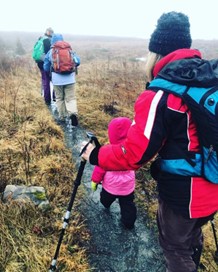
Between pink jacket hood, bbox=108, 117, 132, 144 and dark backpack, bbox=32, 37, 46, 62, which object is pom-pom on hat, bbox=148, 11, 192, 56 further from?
dark backpack, bbox=32, 37, 46, 62

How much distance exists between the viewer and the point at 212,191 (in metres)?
2.16

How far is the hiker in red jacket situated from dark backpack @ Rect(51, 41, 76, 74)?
4.42 meters

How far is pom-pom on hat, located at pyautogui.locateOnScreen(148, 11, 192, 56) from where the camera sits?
221 centimetres

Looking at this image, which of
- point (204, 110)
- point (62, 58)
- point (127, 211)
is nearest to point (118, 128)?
point (127, 211)

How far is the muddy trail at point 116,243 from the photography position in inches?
128

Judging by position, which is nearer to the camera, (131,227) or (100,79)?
(131,227)

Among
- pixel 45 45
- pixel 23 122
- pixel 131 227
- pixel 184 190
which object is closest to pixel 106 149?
pixel 184 190

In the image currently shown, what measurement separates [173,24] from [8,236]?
2.71 metres

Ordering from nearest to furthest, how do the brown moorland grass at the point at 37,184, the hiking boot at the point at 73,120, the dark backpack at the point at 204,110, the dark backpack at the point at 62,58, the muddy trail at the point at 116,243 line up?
the dark backpack at the point at 204,110, the brown moorland grass at the point at 37,184, the muddy trail at the point at 116,243, the dark backpack at the point at 62,58, the hiking boot at the point at 73,120

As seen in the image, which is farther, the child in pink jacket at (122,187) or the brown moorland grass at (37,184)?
the child in pink jacket at (122,187)

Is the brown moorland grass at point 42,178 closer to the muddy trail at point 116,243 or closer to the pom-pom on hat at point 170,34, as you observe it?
the muddy trail at point 116,243

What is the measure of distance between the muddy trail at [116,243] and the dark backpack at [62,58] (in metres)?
3.26

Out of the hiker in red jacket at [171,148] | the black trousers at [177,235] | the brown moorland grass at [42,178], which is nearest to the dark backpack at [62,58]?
the brown moorland grass at [42,178]

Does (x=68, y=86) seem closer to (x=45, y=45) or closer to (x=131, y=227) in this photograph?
(x=45, y=45)
